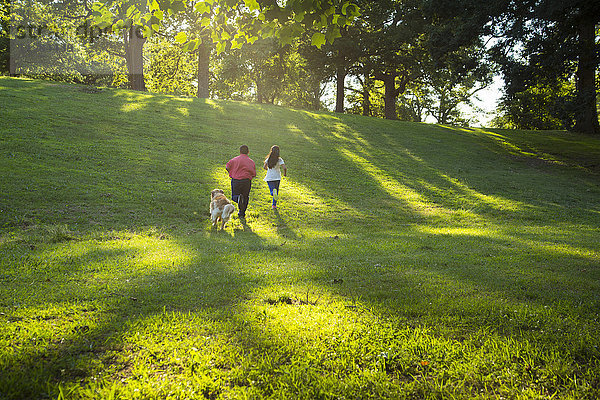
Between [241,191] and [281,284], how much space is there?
7.32m

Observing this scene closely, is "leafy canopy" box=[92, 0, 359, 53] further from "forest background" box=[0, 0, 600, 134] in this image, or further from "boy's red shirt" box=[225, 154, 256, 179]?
"boy's red shirt" box=[225, 154, 256, 179]

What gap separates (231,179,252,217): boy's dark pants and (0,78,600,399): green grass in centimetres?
76

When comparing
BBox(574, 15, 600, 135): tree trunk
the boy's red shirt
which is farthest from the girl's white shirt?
BBox(574, 15, 600, 135): tree trunk

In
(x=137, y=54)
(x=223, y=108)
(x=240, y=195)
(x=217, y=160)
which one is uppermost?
(x=137, y=54)

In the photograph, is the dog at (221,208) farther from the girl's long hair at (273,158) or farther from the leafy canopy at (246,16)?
the leafy canopy at (246,16)

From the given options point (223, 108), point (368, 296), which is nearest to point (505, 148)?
point (223, 108)

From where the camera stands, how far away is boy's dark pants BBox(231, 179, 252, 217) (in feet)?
42.9

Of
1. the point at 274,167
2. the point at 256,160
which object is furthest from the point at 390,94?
the point at 274,167

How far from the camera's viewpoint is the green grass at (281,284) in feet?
11.9

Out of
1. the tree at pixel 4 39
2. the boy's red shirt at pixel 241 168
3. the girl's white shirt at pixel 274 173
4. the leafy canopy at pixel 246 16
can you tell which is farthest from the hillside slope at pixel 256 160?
the tree at pixel 4 39

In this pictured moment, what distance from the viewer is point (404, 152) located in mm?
28719

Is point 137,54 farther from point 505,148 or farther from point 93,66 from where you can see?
point 505,148

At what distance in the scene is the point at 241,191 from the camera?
43.4 feet

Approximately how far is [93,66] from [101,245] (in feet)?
191
